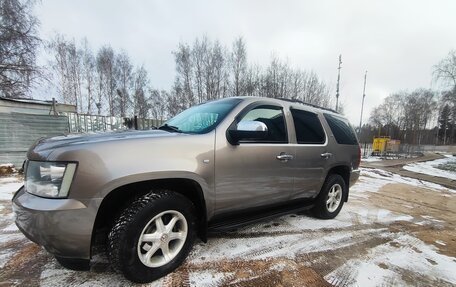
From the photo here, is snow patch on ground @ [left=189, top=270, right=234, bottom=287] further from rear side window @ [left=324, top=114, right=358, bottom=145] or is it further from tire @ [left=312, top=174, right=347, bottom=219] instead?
rear side window @ [left=324, top=114, right=358, bottom=145]

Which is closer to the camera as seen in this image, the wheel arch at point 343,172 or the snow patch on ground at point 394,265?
the snow patch on ground at point 394,265

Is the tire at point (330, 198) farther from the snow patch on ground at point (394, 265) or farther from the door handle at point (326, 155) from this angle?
the snow patch on ground at point (394, 265)

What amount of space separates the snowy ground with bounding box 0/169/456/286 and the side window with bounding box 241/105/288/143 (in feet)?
4.48

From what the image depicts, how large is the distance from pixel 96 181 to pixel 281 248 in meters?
2.32

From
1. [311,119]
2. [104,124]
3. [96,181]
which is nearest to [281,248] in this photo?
[311,119]

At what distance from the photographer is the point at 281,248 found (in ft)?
10.5

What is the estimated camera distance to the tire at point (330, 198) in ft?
13.6

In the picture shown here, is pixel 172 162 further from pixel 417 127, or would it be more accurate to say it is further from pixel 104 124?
pixel 417 127

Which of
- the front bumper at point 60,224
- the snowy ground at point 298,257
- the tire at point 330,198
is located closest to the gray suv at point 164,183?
the front bumper at point 60,224

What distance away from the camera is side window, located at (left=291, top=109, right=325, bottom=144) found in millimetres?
3586

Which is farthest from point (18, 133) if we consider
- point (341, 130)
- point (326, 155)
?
point (341, 130)

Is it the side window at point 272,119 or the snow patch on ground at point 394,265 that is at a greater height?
the side window at point 272,119

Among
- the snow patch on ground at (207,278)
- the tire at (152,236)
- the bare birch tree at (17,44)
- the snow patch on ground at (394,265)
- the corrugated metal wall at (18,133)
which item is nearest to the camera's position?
the tire at (152,236)

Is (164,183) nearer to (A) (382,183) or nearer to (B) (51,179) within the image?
(B) (51,179)
